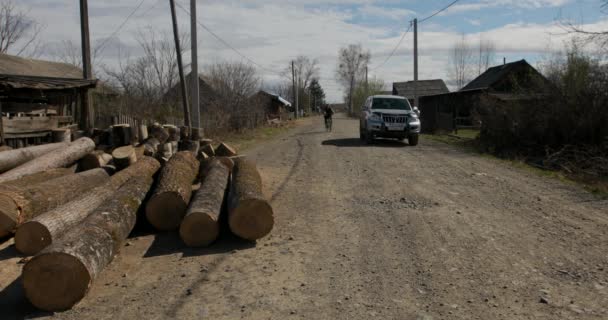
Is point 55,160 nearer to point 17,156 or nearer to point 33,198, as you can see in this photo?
point 17,156

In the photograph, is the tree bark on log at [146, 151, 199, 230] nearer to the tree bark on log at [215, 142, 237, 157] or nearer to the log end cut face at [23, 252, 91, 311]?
the log end cut face at [23, 252, 91, 311]

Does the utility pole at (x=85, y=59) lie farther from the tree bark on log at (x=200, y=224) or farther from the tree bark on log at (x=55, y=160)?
the tree bark on log at (x=200, y=224)

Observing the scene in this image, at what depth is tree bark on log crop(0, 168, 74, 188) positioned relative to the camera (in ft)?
25.1

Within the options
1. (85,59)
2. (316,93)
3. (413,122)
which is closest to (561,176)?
(413,122)

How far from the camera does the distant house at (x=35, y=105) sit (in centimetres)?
1227

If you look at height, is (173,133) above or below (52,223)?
above

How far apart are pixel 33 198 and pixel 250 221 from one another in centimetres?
305

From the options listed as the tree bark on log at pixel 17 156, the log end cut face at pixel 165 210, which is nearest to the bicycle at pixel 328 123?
the tree bark on log at pixel 17 156

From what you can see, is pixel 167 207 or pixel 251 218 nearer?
pixel 251 218

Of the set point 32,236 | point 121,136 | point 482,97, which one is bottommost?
point 32,236

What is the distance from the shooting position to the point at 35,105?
47.6 ft

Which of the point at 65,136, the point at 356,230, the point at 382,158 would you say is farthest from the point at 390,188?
the point at 65,136

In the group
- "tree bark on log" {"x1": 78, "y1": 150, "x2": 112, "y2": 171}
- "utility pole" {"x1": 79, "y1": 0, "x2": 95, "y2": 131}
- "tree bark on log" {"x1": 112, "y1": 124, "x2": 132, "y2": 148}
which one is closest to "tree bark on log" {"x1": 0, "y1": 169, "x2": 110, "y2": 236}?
"tree bark on log" {"x1": 78, "y1": 150, "x2": 112, "y2": 171}

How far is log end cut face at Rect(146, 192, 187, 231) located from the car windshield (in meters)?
13.5
